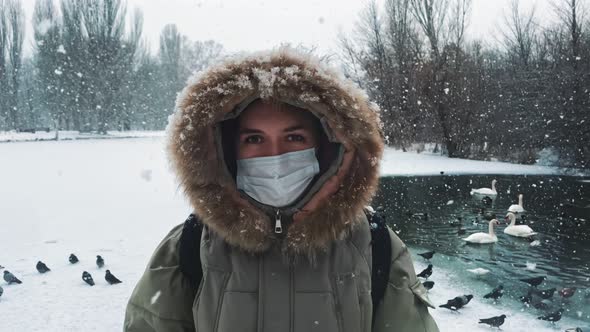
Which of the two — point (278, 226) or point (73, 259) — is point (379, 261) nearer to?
point (278, 226)

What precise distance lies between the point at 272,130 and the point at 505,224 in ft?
30.1

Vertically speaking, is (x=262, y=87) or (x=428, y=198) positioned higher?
(x=262, y=87)

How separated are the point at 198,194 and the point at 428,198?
11838 millimetres

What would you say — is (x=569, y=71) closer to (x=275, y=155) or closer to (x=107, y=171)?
(x=107, y=171)

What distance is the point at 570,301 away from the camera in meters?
5.29

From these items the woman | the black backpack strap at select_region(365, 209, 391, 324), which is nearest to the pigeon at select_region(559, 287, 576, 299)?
the woman

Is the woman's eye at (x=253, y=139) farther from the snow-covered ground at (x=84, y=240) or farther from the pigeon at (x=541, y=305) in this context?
the pigeon at (x=541, y=305)

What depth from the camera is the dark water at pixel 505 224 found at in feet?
20.5

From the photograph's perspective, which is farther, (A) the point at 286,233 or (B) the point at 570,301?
(B) the point at 570,301

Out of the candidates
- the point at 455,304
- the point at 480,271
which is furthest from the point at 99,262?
the point at 480,271

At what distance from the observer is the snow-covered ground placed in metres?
4.50

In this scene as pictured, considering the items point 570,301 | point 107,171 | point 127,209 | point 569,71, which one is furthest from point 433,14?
point 570,301

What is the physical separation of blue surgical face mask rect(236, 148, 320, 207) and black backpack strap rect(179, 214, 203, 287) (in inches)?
8.7

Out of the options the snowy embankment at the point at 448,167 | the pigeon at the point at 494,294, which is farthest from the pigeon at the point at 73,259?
the snowy embankment at the point at 448,167
